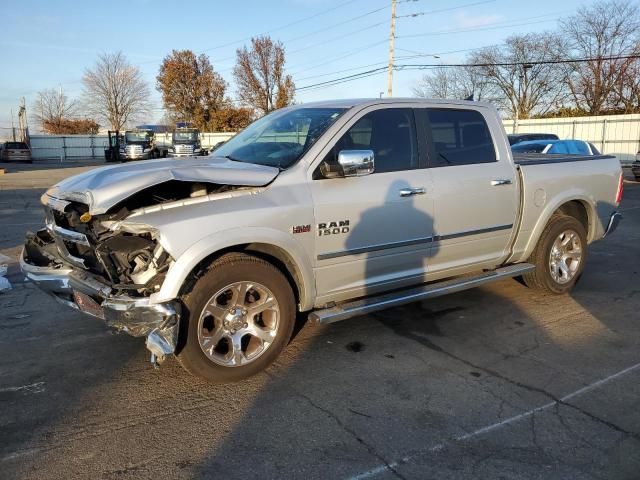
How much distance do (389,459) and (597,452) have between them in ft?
3.82

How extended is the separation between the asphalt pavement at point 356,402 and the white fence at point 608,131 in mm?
27833

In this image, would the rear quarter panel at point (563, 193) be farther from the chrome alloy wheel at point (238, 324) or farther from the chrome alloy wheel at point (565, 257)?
the chrome alloy wheel at point (238, 324)

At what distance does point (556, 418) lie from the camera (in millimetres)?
3387

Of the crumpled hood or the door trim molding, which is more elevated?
the crumpled hood

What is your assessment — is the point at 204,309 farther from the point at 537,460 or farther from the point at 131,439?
the point at 537,460

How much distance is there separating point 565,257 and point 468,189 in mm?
1888

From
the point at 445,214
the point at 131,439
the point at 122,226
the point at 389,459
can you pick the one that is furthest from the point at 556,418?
the point at 122,226

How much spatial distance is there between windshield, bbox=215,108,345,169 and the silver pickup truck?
0.02 meters

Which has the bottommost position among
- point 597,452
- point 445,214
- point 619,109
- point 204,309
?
point 597,452

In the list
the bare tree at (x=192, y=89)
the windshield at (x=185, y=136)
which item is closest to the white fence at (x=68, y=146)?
the bare tree at (x=192, y=89)

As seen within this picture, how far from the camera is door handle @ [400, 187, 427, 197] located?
14.7 feet

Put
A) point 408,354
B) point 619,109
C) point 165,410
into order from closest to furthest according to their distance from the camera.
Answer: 1. point 165,410
2. point 408,354
3. point 619,109

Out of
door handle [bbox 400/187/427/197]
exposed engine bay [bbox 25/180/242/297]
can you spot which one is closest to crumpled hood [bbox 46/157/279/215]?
exposed engine bay [bbox 25/180/242/297]

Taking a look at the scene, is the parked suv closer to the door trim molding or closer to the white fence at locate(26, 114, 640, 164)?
the white fence at locate(26, 114, 640, 164)
